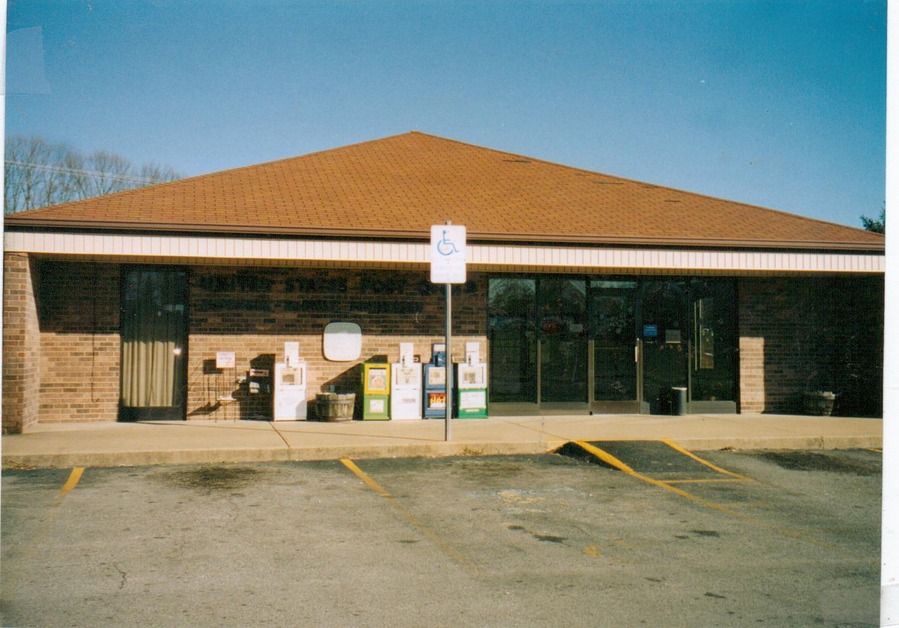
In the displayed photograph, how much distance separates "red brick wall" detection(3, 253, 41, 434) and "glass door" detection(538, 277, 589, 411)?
8024 mm

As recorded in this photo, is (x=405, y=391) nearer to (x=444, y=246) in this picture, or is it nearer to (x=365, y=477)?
(x=444, y=246)

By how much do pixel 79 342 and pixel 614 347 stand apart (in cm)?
895

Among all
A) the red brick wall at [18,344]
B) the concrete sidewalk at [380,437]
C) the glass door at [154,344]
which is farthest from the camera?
the glass door at [154,344]

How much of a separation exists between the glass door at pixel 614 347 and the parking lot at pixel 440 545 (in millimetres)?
4569

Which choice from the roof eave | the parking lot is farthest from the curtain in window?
the parking lot

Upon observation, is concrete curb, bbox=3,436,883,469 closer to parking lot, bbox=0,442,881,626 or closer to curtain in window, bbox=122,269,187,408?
parking lot, bbox=0,442,881,626

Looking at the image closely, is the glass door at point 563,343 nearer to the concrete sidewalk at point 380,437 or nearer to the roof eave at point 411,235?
the concrete sidewalk at point 380,437

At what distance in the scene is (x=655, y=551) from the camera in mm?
6027

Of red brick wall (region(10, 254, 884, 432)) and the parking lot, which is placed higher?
red brick wall (region(10, 254, 884, 432))

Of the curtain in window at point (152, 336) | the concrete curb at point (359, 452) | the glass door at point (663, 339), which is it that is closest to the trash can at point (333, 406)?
the curtain in window at point (152, 336)

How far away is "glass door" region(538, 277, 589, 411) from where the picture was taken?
13758 millimetres

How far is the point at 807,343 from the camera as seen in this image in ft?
48.0

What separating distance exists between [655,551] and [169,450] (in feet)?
19.6

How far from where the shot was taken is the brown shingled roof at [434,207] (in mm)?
11742
